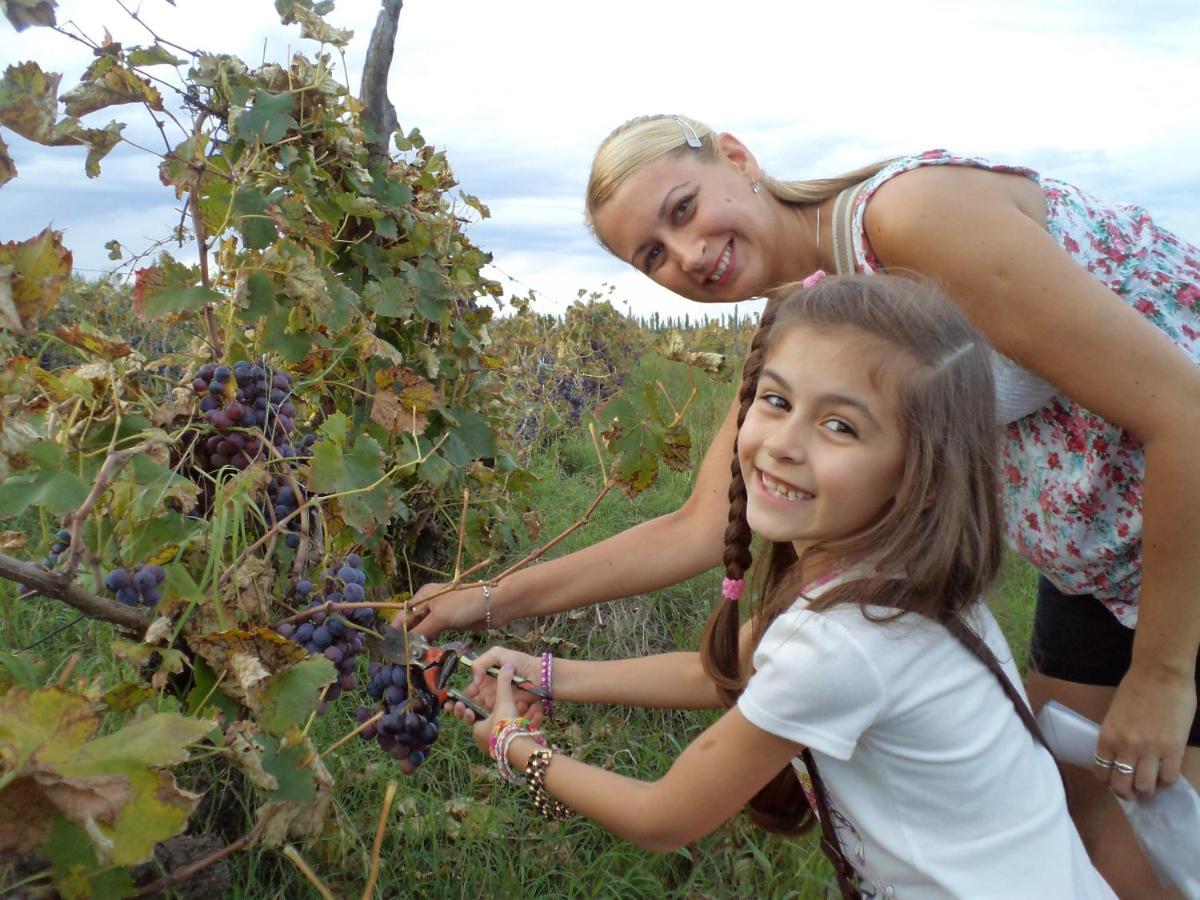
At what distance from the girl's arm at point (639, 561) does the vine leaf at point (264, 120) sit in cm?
86

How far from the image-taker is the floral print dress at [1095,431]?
170 cm

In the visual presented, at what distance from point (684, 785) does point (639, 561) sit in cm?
68

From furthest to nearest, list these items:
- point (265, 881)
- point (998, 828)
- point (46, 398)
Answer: point (265, 881), point (46, 398), point (998, 828)

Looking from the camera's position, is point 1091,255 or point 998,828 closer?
point 998,828

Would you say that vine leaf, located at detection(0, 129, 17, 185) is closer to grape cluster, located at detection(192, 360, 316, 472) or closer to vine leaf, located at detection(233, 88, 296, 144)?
grape cluster, located at detection(192, 360, 316, 472)

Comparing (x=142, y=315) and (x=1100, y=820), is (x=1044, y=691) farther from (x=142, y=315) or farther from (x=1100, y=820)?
(x=142, y=315)

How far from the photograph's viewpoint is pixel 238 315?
181 cm

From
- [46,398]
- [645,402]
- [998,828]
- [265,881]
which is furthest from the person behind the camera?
[645,402]

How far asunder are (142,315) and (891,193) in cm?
119

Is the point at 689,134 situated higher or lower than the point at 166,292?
higher

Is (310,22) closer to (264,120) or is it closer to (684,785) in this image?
(264,120)

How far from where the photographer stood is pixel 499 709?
1639 mm

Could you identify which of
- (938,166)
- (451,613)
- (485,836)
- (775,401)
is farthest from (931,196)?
(485,836)

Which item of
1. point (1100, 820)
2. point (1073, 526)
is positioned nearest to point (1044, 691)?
point (1100, 820)
